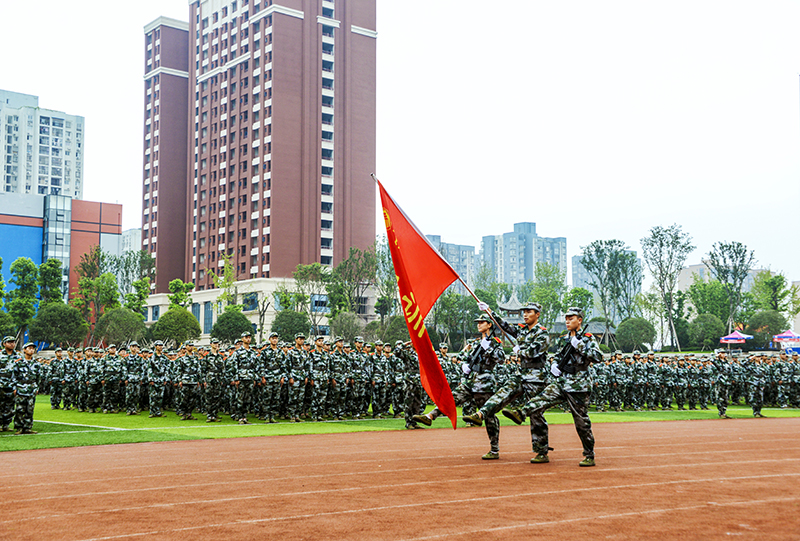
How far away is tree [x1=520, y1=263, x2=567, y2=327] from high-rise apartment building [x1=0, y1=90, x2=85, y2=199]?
305 ft

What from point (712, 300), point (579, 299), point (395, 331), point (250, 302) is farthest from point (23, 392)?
point (579, 299)

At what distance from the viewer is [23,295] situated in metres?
54.3

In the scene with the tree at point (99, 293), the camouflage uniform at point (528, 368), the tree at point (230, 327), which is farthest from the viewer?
the tree at point (99, 293)

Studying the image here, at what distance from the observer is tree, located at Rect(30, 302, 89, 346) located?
51.3 meters

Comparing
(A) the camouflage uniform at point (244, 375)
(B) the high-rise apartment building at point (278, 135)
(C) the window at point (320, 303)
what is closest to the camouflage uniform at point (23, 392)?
(A) the camouflage uniform at point (244, 375)

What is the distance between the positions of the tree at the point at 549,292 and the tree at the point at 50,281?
44.3m

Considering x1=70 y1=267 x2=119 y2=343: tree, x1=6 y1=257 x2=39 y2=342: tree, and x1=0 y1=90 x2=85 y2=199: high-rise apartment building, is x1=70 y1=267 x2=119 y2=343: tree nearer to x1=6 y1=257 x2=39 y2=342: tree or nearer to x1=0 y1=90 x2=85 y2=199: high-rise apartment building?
x1=6 y1=257 x2=39 y2=342: tree

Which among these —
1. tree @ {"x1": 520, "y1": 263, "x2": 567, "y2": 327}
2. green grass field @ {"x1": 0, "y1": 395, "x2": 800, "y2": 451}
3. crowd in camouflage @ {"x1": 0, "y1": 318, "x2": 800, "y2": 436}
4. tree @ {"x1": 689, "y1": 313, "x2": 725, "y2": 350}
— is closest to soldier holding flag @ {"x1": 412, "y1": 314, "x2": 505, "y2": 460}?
crowd in camouflage @ {"x1": 0, "y1": 318, "x2": 800, "y2": 436}

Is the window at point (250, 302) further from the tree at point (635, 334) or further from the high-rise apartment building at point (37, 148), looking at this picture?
the high-rise apartment building at point (37, 148)

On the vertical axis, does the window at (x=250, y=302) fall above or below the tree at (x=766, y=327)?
above

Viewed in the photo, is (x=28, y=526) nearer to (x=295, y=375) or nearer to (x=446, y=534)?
(x=446, y=534)

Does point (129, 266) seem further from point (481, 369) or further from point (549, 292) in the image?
point (481, 369)

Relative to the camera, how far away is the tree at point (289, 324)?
180 ft

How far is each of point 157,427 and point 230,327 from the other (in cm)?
3916
